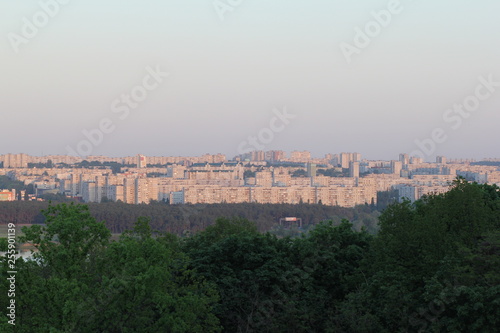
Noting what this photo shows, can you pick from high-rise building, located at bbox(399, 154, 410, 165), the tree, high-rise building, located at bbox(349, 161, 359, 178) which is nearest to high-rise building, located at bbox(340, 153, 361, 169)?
high-rise building, located at bbox(399, 154, 410, 165)

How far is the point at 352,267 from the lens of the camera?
15.3 m

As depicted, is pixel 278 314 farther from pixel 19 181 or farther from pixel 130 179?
pixel 19 181

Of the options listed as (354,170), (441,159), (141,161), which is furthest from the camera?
(141,161)

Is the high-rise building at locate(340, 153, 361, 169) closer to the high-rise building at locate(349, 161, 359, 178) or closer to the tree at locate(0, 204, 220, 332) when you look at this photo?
the high-rise building at locate(349, 161, 359, 178)

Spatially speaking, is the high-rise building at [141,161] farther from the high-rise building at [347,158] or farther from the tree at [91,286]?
the tree at [91,286]

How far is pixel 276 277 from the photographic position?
1455 centimetres

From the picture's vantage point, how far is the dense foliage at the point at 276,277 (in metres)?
10.0

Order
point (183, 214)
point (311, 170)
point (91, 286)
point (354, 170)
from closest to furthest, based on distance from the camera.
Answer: point (91, 286)
point (183, 214)
point (354, 170)
point (311, 170)

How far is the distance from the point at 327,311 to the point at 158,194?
9318 cm

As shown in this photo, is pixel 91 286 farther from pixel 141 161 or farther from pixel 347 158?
pixel 141 161

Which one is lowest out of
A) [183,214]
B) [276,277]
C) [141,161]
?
[183,214]

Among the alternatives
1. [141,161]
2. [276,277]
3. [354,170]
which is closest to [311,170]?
[354,170]

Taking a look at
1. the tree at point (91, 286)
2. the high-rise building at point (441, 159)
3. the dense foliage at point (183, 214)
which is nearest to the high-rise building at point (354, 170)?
the high-rise building at point (441, 159)

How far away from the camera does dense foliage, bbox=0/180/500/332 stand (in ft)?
32.9
